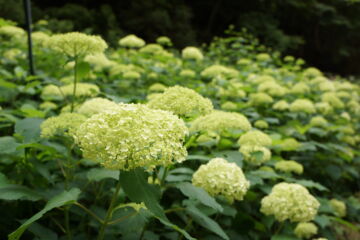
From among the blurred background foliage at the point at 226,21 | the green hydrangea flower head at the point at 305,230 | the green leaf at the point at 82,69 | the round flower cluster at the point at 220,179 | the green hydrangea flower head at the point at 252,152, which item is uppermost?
the green leaf at the point at 82,69

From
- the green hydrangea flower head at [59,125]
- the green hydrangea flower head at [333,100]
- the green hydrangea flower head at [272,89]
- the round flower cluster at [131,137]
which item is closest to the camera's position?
the round flower cluster at [131,137]

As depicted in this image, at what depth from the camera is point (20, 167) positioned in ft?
6.56

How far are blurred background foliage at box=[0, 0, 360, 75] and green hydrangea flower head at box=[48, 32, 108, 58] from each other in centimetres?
809

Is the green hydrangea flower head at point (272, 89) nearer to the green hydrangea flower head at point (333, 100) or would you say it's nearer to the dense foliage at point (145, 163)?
the dense foliage at point (145, 163)

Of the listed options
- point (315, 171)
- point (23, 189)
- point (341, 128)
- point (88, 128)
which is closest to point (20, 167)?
point (23, 189)

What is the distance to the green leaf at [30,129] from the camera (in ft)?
5.75

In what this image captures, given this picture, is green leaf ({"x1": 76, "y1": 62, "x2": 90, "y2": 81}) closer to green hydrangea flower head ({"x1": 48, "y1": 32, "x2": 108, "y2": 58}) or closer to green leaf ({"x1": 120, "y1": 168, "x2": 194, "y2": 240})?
green hydrangea flower head ({"x1": 48, "y1": 32, "x2": 108, "y2": 58})

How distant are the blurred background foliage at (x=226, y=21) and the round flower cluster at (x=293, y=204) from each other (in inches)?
346

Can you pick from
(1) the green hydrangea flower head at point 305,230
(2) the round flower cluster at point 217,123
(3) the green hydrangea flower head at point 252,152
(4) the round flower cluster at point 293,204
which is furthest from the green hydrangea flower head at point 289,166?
(2) the round flower cluster at point 217,123

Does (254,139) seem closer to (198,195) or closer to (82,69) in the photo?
(198,195)

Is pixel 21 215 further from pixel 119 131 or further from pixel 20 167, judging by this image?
pixel 119 131

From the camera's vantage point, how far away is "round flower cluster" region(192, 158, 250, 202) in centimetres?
192

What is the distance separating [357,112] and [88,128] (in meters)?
5.70

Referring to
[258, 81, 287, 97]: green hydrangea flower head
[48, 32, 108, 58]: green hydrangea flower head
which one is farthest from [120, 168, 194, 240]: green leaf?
[258, 81, 287, 97]: green hydrangea flower head
